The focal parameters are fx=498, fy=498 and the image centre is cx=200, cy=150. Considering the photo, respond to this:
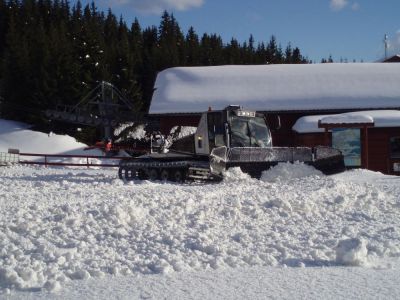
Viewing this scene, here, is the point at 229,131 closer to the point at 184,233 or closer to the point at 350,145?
the point at 350,145

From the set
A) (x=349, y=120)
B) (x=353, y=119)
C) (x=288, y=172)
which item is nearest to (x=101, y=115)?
(x=349, y=120)

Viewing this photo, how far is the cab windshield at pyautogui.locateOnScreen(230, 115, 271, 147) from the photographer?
14.7m

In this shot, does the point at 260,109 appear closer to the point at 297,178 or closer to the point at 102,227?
the point at 297,178

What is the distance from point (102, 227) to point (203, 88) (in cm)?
2072

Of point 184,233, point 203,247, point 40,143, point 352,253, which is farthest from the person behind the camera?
point 40,143

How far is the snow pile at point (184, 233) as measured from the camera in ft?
17.7

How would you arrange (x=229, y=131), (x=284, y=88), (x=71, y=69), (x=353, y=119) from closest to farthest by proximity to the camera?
(x=229, y=131) < (x=353, y=119) < (x=284, y=88) < (x=71, y=69)

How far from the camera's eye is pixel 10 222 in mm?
7004

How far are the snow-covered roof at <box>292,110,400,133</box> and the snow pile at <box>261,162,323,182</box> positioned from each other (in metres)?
4.91

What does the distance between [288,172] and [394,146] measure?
9.36 m

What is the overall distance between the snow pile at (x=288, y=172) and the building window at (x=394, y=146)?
8294 millimetres

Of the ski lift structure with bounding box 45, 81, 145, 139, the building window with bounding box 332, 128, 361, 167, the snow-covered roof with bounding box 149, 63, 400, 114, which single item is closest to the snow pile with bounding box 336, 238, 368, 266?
the building window with bounding box 332, 128, 361, 167

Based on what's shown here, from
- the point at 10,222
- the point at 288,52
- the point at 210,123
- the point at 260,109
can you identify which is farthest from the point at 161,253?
the point at 288,52

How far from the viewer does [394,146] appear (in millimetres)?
20812
